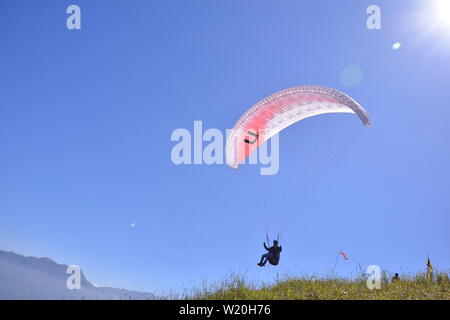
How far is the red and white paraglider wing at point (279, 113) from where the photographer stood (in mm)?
14967

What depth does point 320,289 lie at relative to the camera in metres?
14.1

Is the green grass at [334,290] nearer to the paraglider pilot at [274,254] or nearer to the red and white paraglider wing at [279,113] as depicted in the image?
the paraglider pilot at [274,254]

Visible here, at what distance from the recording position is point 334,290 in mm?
13758

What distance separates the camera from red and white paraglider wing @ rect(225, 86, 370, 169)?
14967 mm

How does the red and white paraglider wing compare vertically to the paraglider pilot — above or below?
above

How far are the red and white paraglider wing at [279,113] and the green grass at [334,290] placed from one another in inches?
239

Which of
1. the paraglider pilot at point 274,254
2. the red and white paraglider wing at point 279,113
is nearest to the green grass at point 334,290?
the paraglider pilot at point 274,254

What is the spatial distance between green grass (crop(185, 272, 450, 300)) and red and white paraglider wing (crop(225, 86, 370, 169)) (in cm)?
608

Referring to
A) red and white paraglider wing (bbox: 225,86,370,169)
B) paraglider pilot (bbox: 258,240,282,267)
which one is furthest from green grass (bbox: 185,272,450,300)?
red and white paraglider wing (bbox: 225,86,370,169)

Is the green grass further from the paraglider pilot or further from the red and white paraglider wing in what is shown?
the red and white paraglider wing

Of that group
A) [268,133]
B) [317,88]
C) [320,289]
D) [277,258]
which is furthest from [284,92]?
[320,289]

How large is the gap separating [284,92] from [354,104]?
2.95 m
